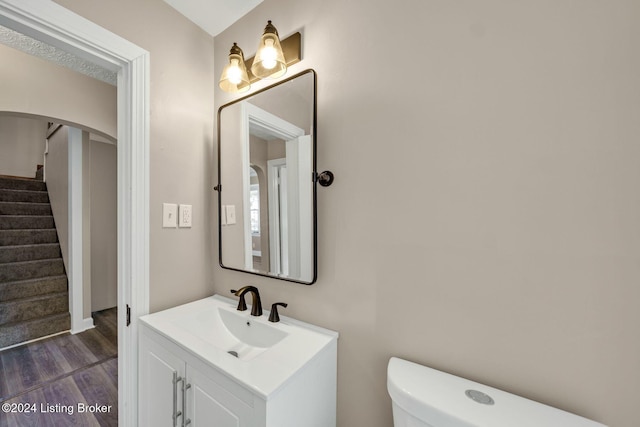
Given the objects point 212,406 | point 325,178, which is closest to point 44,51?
point 325,178

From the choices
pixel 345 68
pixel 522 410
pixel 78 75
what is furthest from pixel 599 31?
pixel 78 75

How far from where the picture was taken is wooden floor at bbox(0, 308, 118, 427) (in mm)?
1594

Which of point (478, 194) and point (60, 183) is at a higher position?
point (60, 183)

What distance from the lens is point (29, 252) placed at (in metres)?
3.05

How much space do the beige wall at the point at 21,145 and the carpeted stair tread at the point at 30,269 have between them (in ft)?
8.34

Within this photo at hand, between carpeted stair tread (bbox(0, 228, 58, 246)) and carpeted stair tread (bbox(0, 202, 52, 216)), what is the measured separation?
39 centimetres

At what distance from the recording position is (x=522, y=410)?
2.01 feet

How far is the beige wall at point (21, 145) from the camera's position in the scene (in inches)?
164

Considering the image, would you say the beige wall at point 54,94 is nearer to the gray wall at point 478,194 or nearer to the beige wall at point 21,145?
the gray wall at point 478,194

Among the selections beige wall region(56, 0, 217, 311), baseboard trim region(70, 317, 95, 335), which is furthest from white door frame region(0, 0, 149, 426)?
baseboard trim region(70, 317, 95, 335)

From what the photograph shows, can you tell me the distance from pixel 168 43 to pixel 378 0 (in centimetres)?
105

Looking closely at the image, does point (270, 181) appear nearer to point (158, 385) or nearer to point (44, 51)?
point (158, 385)

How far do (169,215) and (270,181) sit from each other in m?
0.56

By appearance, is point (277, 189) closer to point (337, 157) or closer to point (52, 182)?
point (337, 157)
